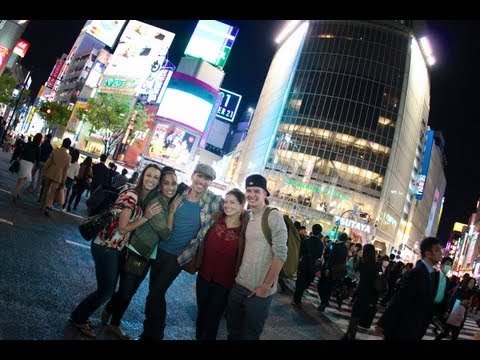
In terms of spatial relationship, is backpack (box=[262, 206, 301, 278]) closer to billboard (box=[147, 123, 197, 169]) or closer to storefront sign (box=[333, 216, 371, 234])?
billboard (box=[147, 123, 197, 169])

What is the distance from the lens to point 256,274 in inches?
131

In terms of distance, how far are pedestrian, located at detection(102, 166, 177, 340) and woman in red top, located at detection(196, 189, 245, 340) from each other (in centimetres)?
53

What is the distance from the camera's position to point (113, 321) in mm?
4031

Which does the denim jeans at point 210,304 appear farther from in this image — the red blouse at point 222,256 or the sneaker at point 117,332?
the sneaker at point 117,332

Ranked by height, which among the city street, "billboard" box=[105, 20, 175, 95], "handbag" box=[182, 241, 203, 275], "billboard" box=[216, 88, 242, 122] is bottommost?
the city street

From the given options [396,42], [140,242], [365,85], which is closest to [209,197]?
[140,242]

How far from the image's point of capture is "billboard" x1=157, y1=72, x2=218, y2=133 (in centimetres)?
4509

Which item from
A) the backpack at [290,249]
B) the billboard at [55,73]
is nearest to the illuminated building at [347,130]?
A: the backpack at [290,249]

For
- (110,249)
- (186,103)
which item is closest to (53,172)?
(110,249)

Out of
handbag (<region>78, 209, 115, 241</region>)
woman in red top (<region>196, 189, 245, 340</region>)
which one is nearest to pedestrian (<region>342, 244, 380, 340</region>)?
woman in red top (<region>196, 189, 245, 340</region>)

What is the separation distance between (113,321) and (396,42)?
239ft

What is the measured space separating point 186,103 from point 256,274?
4414cm

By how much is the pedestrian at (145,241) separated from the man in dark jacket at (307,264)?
557cm

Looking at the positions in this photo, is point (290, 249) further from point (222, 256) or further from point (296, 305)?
point (296, 305)
